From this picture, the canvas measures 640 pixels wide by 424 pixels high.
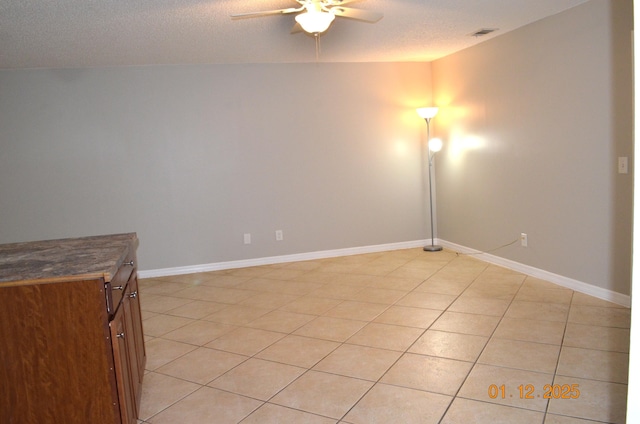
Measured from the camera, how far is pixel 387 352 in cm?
290

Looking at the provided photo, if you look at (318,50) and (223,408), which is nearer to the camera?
(223,408)

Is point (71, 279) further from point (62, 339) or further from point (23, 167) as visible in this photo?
point (23, 167)

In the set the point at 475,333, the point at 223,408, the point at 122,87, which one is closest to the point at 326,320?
the point at 475,333

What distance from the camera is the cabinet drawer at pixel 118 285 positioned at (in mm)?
1805

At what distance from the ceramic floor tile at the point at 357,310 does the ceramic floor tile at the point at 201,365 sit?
0.94 m

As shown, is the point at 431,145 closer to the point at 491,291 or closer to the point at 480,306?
the point at 491,291

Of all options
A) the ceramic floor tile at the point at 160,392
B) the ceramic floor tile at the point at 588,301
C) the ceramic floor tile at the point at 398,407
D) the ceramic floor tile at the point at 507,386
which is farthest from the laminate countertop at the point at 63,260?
the ceramic floor tile at the point at 588,301

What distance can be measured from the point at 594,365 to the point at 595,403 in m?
0.41

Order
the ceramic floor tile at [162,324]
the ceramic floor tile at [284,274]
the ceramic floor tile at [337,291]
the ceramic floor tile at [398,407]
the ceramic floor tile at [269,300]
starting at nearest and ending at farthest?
the ceramic floor tile at [398,407] → the ceramic floor tile at [162,324] → the ceramic floor tile at [269,300] → the ceramic floor tile at [337,291] → the ceramic floor tile at [284,274]

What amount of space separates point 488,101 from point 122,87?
3.78 metres

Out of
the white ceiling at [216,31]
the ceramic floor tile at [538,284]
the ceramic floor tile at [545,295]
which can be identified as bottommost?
the ceramic floor tile at [545,295]

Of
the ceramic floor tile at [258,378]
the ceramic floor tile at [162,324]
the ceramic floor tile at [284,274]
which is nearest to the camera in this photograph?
the ceramic floor tile at [258,378]

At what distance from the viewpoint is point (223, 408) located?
2.37m

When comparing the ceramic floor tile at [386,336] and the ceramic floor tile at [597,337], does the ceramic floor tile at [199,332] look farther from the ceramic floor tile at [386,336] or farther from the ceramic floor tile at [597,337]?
the ceramic floor tile at [597,337]
